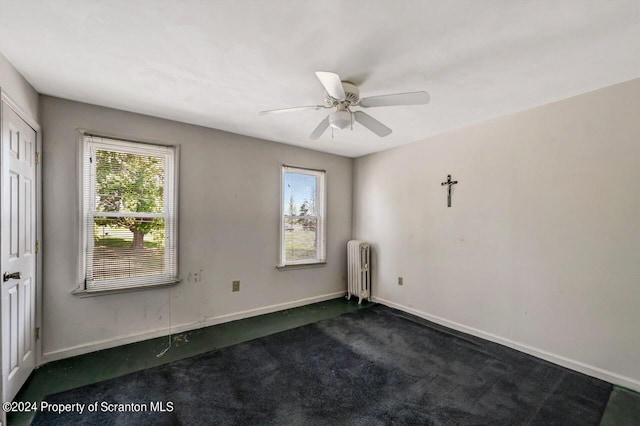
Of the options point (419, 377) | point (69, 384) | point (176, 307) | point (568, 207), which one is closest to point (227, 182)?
point (176, 307)

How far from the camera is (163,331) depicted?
9.66 ft

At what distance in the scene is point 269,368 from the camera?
7.79 feet

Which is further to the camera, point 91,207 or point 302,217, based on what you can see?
point 302,217

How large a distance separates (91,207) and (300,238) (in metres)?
2.46

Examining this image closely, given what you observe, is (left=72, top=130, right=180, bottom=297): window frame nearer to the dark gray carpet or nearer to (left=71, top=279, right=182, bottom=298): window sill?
(left=71, top=279, right=182, bottom=298): window sill

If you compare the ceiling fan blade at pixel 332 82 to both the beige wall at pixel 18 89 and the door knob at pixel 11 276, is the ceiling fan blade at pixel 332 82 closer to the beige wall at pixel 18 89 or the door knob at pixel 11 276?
the beige wall at pixel 18 89

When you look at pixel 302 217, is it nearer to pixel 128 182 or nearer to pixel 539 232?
pixel 128 182

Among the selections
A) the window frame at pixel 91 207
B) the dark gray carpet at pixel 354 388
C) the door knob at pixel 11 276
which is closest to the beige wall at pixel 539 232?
the dark gray carpet at pixel 354 388

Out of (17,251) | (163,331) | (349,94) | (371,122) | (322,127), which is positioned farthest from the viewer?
(163,331)

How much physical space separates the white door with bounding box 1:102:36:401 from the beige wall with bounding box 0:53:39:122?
4.5 inches

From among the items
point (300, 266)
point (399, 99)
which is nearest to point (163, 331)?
point (300, 266)

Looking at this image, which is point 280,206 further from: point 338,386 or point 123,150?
point 338,386

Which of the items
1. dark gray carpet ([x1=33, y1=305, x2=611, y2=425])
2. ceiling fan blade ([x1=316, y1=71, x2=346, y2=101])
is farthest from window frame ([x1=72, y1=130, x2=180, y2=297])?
ceiling fan blade ([x1=316, y1=71, x2=346, y2=101])

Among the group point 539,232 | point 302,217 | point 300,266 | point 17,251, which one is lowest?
point 300,266
